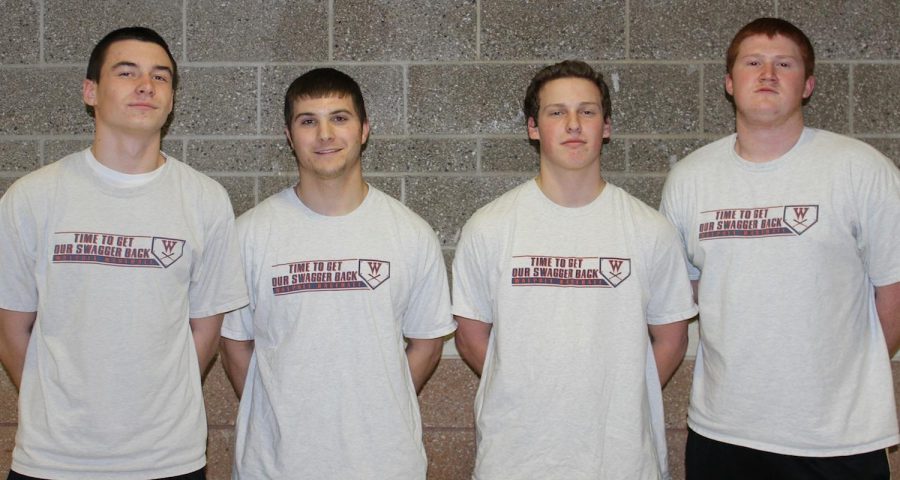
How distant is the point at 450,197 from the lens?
3273mm

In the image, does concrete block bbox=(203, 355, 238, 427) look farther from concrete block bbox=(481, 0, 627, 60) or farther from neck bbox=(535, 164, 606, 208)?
concrete block bbox=(481, 0, 627, 60)

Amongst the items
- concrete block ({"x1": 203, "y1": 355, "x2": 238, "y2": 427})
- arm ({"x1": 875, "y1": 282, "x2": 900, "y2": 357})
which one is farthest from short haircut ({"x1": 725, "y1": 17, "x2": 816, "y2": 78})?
concrete block ({"x1": 203, "y1": 355, "x2": 238, "y2": 427})

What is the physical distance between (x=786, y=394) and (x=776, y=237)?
457 millimetres

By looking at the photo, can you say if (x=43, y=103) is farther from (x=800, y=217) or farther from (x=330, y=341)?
(x=800, y=217)

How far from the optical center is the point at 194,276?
2.54 metres

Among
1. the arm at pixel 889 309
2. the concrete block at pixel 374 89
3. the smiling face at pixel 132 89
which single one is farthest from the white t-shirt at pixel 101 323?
the arm at pixel 889 309

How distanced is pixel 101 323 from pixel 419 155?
1.36m

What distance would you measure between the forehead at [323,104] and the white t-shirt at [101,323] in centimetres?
46

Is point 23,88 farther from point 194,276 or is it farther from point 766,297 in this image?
point 766,297

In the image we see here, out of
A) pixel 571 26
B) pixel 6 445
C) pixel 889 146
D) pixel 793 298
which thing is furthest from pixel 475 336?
pixel 6 445

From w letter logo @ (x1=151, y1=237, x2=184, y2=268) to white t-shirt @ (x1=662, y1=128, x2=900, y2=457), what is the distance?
157 cm

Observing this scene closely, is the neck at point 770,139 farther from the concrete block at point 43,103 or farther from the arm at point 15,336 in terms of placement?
the concrete block at point 43,103

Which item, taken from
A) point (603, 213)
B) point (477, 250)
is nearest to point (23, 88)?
point (477, 250)

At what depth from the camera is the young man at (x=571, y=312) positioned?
248 cm
